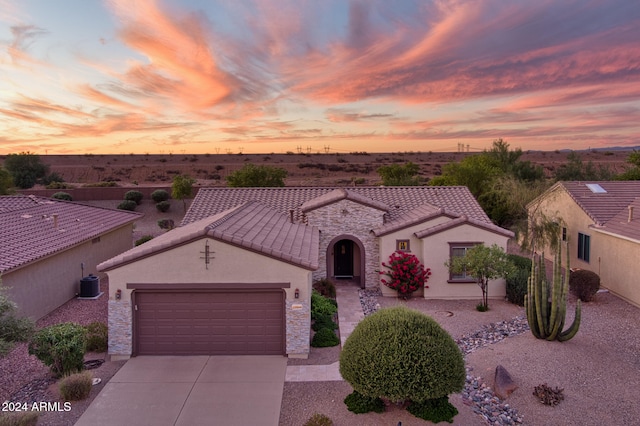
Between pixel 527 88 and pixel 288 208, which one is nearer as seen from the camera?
pixel 288 208

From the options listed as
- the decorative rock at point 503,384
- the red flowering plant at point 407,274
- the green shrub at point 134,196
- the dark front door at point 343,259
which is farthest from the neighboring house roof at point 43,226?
the green shrub at point 134,196

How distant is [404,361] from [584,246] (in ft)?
56.4

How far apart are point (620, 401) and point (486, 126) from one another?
38841 millimetres

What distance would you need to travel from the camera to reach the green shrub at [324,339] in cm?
1310

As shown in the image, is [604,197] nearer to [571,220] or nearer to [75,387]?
[571,220]

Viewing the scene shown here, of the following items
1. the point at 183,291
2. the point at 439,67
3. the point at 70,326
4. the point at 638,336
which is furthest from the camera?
the point at 439,67

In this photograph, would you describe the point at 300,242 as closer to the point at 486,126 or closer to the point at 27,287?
the point at 27,287

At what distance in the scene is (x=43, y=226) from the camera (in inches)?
768

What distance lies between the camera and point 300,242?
50.8 ft

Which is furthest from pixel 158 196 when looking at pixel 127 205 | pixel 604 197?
pixel 604 197

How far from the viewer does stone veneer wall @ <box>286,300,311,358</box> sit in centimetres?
1217

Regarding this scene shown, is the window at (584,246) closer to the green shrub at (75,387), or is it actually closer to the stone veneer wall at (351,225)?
the stone veneer wall at (351,225)

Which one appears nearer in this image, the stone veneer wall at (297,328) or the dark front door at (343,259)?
the stone veneer wall at (297,328)

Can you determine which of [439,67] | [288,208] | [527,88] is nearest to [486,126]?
[527,88]
